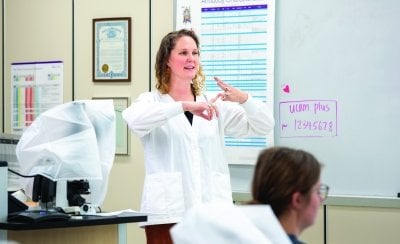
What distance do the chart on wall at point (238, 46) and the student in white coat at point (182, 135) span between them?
2.14 ft

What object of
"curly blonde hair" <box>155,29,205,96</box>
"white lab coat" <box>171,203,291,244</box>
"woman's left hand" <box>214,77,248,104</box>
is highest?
"curly blonde hair" <box>155,29,205,96</box>

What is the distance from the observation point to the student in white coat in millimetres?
2850

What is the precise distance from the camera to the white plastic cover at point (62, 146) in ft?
9.23

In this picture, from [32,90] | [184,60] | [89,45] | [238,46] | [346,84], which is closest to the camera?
[184,60]

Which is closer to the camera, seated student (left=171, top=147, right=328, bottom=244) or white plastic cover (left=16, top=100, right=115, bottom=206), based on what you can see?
seated student (left=171, top=147, right=328, bottom=244)

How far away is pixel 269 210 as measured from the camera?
1.37 metres

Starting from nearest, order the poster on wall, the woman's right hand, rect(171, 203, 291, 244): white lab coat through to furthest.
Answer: rect(171, 203, 291, 244): white lab coat, the woman's right hand, the poster on wall

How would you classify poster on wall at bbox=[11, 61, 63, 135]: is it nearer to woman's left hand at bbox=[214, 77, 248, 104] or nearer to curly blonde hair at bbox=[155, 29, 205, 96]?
curly blonde hair at bbox=[155, 29, 205, 96]

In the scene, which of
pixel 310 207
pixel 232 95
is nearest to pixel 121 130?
pixel 232 95

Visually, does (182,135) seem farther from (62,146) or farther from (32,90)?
(32,90)

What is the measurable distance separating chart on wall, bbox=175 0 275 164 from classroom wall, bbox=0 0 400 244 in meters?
0.25

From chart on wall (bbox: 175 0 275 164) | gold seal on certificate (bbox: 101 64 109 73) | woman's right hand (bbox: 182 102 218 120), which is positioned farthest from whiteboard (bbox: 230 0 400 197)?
gold seal on certificate (bbox: 101 64 109 73)

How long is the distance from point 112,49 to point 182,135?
1.41 metres

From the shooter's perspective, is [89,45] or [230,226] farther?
[89,45]
